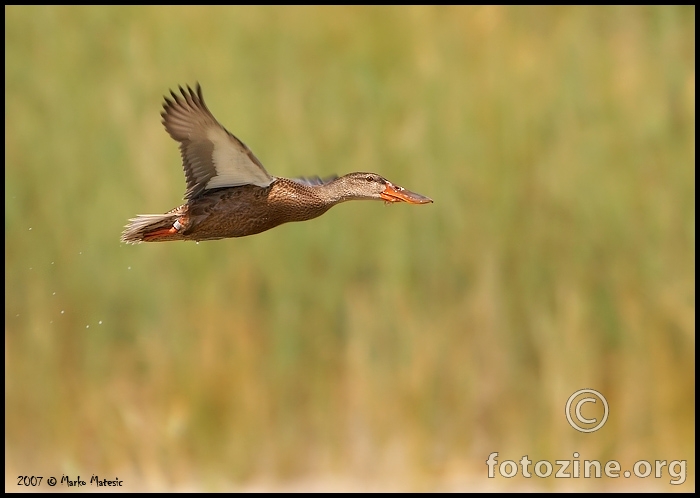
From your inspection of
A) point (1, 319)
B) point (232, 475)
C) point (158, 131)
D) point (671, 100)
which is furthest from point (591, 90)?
point (1, 319)

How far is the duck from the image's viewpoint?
4.66 m

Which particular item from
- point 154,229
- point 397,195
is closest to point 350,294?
point 397,195

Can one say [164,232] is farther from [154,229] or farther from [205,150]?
[205,150]

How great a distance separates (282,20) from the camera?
8383mm

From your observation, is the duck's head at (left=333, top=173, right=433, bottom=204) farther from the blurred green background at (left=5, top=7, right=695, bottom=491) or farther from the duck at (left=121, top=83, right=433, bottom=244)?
the blurred green background at (left=5, top=7, right=695, bottom=491)

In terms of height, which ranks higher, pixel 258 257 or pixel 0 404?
pixel 258 257

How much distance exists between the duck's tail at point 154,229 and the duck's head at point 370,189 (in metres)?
0.65

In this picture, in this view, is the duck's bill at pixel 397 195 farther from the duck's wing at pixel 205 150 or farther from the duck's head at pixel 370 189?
the duck's wing at pixel 205 150

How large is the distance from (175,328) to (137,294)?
293 millimetres

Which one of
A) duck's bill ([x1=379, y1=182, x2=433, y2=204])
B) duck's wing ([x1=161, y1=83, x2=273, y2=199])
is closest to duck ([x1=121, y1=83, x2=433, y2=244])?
duck's wing ([x1=161, y1=83, x2=273, y2=199])

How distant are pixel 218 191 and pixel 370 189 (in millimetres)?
642

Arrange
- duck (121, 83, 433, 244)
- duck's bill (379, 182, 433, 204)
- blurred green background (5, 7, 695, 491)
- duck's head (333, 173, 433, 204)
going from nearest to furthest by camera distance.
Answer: duck (121, 83, 433, 244) < duck's head (333, 173, 433, 204) < duck's bill (379, 182, 433, 204) < blurred green background (5, 7, 695, 491)

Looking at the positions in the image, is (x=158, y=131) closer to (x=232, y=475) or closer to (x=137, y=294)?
(x=137, y=294)

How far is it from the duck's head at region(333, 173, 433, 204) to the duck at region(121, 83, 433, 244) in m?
0.11
